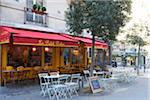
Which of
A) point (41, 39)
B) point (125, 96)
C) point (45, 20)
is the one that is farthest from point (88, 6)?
point (45, 20)

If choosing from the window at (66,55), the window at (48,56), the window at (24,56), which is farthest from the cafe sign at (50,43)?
the window at (66,55)

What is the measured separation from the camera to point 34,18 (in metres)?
18.1

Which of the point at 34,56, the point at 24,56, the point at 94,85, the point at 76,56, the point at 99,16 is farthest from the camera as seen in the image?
the point at 76,56

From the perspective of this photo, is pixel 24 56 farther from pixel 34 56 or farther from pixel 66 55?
pixel 66 55

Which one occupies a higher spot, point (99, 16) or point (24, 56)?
point (99, 16)

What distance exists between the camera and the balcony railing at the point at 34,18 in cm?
1745

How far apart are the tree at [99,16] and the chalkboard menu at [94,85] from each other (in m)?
2.13

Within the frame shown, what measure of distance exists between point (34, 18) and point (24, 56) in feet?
7.77

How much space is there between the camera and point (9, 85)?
639 inches

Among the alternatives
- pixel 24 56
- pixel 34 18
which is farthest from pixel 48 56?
pixel 34 18

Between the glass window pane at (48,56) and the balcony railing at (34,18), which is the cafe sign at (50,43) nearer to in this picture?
the balcony railing at (34,18)

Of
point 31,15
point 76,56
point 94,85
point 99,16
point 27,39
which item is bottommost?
point 94,85

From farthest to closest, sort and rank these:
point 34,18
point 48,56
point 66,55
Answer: point 66,55 < point 48,56 < point 34,18

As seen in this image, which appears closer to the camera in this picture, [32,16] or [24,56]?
[32,16]
